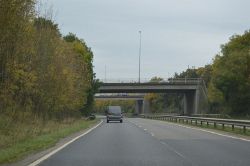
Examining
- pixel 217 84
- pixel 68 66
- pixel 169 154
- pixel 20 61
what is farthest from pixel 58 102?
pixel 217 84

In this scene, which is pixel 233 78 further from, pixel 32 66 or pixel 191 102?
pixel 32 66

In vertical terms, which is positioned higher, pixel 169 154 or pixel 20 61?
pixel 20 61

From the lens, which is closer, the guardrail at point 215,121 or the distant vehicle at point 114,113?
the guardrail at point 215,121

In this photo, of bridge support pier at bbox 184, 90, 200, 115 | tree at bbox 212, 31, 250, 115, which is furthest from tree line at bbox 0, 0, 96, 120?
bridge support pier at bbox 184, 90, 200, 115

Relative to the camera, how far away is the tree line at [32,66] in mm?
20036

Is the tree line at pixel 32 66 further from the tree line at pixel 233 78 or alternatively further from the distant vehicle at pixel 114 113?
the tree line at pixel 233 78

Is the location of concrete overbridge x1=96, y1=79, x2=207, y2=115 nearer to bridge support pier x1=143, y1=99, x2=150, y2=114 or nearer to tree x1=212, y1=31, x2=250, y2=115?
tree x1=212, y1=31, x2=250, y2=115

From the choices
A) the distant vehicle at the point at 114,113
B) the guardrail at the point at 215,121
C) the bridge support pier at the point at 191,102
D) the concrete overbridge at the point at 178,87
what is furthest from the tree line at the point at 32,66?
the bridge support pier at the point at 191,102

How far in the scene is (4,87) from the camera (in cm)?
2389

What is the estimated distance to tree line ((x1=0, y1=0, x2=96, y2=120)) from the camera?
20036 mm

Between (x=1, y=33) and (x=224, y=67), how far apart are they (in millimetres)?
68588

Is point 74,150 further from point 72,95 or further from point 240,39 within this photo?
point 240,39

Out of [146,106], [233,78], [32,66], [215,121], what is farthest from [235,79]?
[146,106]

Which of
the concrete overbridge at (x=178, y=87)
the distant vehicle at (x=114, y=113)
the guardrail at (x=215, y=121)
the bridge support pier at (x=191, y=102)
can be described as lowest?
the guardrail at (x=215, y=121)
